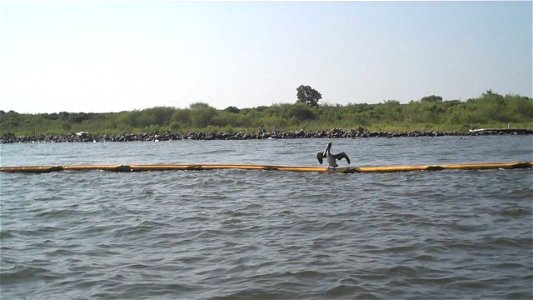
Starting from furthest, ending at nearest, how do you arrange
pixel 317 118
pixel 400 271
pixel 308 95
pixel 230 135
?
pixel 308 95
pixel 317 118
pixel 230 135
pixel 400 271

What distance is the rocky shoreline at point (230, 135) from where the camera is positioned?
31672 mm

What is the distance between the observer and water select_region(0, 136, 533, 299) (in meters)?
5.46

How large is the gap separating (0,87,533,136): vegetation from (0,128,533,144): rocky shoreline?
266 centimetres

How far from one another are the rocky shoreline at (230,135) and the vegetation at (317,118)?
8.72ft

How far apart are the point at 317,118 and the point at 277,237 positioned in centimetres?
4025

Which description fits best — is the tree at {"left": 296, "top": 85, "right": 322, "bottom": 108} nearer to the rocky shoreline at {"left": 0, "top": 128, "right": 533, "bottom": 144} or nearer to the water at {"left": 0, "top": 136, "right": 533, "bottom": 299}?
the rocky shoreline at {"left": 0, "top": 128, "right": 533, "bottom": 144}

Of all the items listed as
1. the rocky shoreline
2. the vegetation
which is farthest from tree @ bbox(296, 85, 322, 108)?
the rocky shoreline

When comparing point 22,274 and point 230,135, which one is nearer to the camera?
point 22,274

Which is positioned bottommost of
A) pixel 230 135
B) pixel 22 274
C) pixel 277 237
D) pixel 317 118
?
pixel 22 274

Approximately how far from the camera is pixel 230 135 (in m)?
35.6

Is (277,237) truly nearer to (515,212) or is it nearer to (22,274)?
(22,274)

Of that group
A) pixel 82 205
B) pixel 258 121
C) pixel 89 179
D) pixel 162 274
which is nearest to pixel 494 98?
pixel 258 121

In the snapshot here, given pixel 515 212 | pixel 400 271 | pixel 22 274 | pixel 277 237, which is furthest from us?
pixel 515 212

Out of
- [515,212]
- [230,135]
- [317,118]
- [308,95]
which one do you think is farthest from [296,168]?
[308,95]
